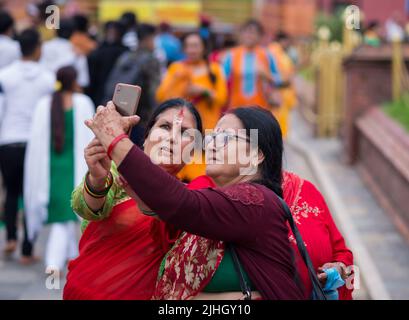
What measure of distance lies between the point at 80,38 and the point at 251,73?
2420 millimetres

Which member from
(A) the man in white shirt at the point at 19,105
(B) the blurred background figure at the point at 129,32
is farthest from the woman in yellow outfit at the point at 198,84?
(B) the blurred background figure at the point at 129,32

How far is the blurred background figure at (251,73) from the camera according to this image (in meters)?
10.2

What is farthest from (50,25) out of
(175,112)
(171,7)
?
(171,7)

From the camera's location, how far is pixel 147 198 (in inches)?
108

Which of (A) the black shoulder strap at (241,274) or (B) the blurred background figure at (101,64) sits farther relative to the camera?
(B) the blurred background figure at (101,64)

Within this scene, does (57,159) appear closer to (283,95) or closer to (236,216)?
(236,216)

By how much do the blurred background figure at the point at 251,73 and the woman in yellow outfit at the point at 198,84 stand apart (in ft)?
2.64

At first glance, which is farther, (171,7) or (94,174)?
(171,7)

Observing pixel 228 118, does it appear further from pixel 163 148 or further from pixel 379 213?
pixel 379 213

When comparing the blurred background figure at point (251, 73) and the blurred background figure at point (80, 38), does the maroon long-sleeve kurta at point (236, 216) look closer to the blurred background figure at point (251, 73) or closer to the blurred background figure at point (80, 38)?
the blurred background figure at point (251, 73)

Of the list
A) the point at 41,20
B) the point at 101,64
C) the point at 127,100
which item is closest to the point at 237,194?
the point at 127,100

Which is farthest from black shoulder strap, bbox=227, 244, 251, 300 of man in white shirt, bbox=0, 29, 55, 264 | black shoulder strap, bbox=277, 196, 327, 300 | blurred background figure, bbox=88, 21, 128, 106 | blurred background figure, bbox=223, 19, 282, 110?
blurred background figure, bbox=88, 21, 128, 106

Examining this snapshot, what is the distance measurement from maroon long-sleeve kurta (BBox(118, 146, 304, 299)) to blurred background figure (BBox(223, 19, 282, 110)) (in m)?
7.09
